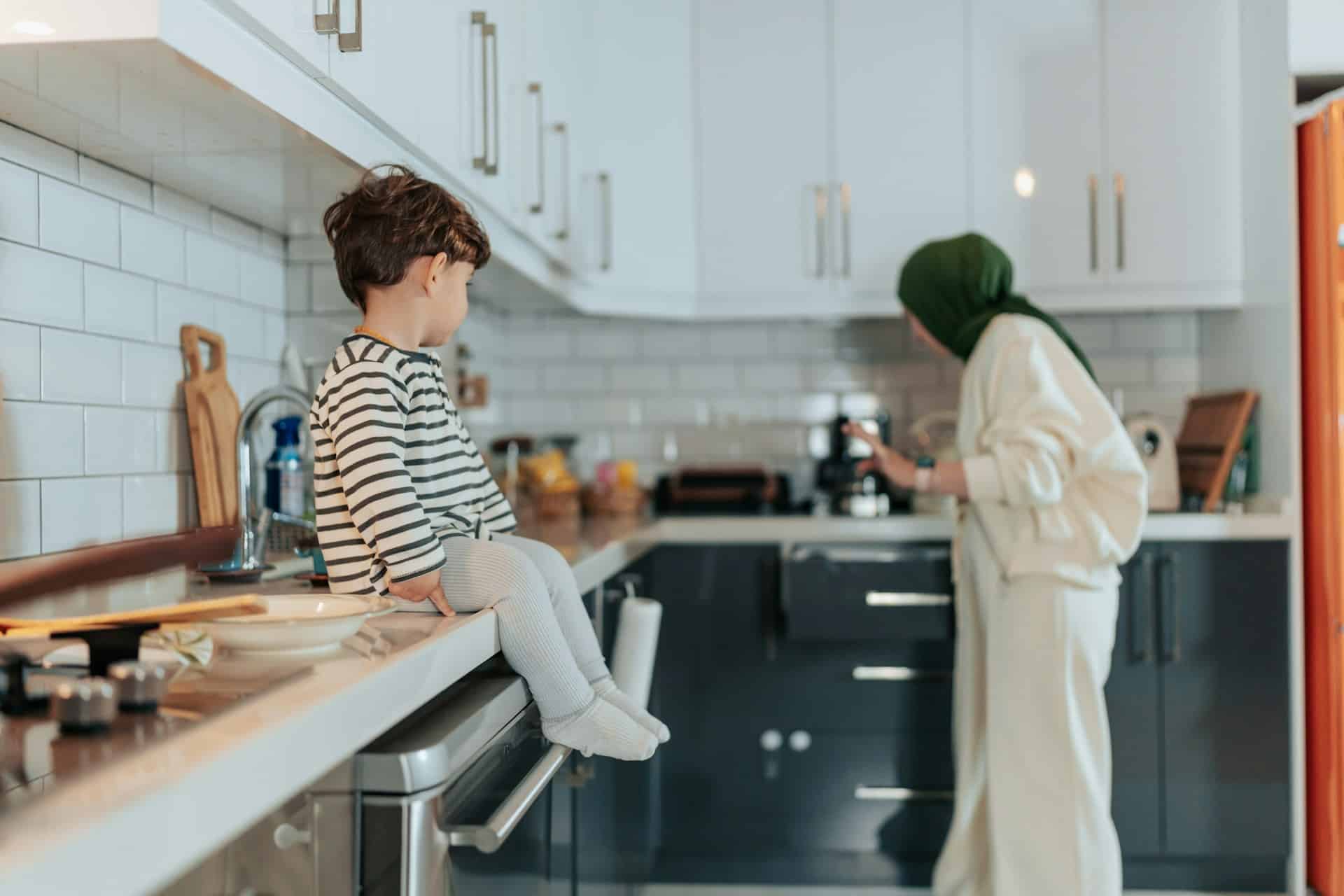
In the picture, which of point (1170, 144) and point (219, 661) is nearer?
point (219, 661)

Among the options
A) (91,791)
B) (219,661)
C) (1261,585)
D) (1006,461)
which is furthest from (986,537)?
(91,791)

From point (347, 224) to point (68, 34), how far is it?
14.9 inches

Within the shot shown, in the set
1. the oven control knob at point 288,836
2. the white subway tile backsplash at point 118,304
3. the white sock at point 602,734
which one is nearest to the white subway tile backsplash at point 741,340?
Answer: the white subway tile backsplash at point 118,304

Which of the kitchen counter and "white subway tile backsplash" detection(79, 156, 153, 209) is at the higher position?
"white subway tile backsplash" detection(79, 156, 153, 209)

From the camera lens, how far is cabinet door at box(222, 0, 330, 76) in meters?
1.28

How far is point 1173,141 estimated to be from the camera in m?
3.21

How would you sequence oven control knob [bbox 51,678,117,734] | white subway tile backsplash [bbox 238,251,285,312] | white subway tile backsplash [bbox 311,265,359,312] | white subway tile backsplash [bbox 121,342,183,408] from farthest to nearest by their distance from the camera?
1. white subway tile backsplash [bbox 311,265,359,312]
2. white subway tile backsplash [bbox 238,251,285,312]
3. white subway tile backsplash [bbox 121,342,183,408]
4. oven control knob [bbox 51,678,117,734]

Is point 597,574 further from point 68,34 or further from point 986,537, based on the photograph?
point 68,34

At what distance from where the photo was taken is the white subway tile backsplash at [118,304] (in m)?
1.76

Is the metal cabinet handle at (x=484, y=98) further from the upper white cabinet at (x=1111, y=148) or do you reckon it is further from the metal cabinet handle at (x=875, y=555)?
the upper white cabinet at (x=1111, y=148)

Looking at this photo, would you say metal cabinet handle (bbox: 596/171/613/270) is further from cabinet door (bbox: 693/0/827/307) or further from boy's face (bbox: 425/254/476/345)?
boy's face (bbox: 425/254/476/345)

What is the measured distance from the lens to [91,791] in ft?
2.08

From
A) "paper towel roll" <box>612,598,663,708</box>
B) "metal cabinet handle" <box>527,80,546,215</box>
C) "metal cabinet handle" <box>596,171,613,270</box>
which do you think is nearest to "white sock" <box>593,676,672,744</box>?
"paper towel roll" <box>612,598,663,708</box>

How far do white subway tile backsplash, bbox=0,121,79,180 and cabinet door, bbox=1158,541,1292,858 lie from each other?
7.75 feet
